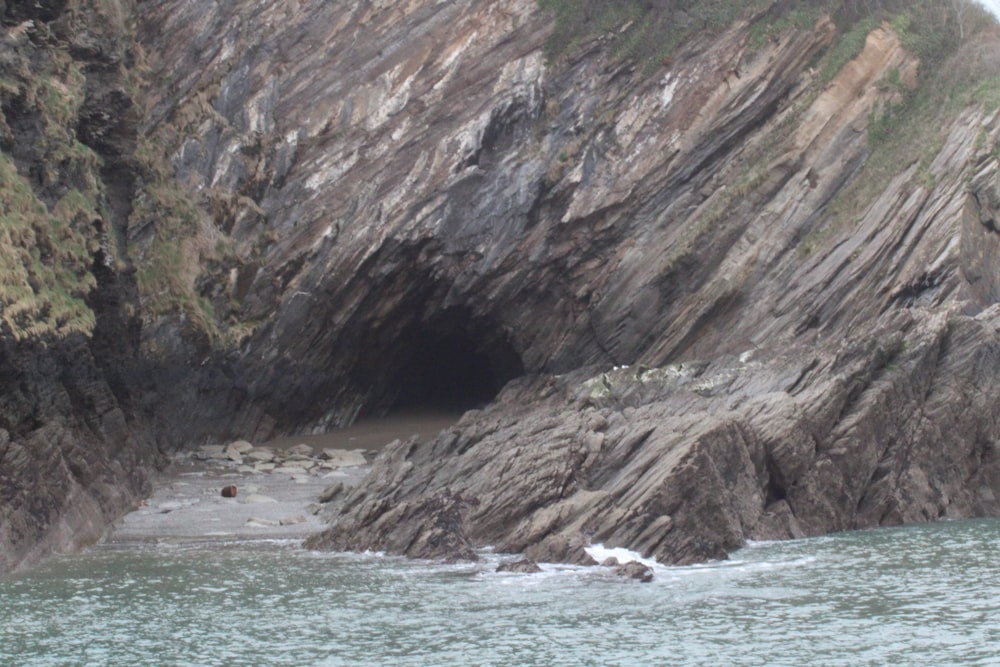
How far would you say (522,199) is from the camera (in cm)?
4181

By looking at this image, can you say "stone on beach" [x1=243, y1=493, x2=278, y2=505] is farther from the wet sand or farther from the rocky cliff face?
the rocky cliff face

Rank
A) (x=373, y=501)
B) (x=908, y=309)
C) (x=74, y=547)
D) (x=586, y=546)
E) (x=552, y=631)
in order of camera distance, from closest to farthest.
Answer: (x=552, y=631) → (x=586, y=546) → (x=74, y=547) → (x=373, y=501) → (x=908, y=309)

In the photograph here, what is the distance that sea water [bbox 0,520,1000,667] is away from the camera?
15.9 metres

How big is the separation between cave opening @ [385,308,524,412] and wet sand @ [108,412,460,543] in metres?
4.02

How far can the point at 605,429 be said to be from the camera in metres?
28.6

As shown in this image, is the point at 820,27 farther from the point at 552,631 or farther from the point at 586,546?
the point at 552,631

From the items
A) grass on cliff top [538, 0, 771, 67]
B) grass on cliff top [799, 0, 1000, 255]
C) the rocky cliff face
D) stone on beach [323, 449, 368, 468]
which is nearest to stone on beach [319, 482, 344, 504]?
the rocky cliff face

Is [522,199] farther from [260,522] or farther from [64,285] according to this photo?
[64,285]

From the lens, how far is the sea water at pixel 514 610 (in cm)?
1589

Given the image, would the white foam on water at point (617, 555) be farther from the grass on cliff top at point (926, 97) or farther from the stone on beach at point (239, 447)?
the stone on beach at point (239, 447)

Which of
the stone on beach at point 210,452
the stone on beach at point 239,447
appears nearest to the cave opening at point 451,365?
the stone on beach at point 239,447

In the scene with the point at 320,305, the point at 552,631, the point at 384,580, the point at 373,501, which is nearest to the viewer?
the point at 552,631

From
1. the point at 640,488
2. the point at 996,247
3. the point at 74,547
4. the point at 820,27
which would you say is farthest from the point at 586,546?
the point at 820,27

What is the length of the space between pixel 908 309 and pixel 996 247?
12.5ft
